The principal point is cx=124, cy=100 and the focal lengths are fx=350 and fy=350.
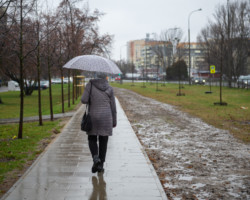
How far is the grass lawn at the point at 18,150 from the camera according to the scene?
6176mm

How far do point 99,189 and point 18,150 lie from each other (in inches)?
154

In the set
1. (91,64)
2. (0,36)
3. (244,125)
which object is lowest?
(244,125)

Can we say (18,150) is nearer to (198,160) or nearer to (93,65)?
(93,65)

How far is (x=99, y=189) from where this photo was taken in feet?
17.0

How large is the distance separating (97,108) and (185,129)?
7.01 metres

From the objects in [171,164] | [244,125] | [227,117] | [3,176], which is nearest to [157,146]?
[171,164]

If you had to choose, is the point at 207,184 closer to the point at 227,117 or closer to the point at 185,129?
the point at 185,129

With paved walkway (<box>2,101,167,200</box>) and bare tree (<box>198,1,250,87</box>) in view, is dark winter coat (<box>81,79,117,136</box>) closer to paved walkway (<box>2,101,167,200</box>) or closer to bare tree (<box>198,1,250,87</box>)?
paved walkway (<box>2,101,167,200</box>)

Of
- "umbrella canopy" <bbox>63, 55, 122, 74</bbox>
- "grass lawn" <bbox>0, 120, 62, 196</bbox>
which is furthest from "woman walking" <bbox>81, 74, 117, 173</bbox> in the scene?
"grass lawn" <bbox>0, 120, 62, 196</bbox>

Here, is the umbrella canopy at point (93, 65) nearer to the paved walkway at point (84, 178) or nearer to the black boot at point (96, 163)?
the black boot at point (96, 163)

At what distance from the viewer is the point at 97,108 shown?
19.2ft

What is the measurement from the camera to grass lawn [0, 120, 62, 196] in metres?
6.18

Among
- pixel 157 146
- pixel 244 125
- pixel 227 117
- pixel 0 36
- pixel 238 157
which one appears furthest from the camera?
pixel 227 117

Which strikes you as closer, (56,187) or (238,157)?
(56,187)
